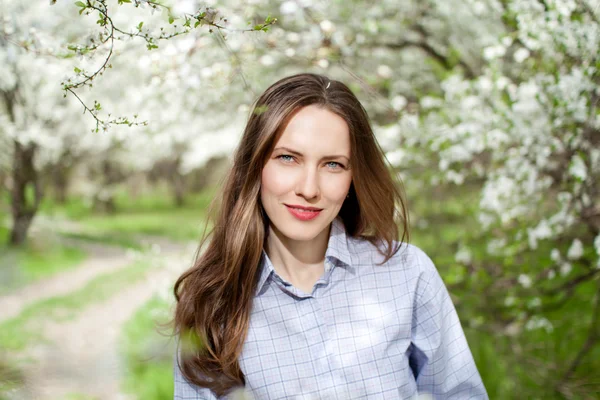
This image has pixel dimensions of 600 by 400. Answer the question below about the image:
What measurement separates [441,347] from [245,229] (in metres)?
0.67

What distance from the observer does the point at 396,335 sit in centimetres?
156

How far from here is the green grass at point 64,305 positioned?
585 cm

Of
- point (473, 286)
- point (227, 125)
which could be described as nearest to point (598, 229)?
point (473, 286)

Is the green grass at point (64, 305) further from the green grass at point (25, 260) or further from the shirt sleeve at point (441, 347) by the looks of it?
the shirt sleeve at point (441, 347)

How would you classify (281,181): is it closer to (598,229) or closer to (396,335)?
(396,335)

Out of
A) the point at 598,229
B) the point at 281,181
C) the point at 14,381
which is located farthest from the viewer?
the point at 598,229

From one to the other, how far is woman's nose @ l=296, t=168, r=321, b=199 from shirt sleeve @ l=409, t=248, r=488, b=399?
43 centimetres

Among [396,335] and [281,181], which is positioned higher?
[281,181]

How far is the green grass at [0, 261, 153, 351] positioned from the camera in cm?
585

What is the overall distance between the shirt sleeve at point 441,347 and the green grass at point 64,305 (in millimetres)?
4646

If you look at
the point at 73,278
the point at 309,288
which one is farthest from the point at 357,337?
the point at 73,278

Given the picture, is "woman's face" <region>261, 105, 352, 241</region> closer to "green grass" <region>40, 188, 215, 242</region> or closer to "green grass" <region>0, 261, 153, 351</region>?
"green grass" <region>0, 261, 153, 351</region>

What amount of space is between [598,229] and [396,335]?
1.82 m

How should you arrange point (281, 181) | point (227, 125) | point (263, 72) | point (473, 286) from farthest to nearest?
point (227, 125) < point (263, 72) < point (473, 286) < point (281, 181)
